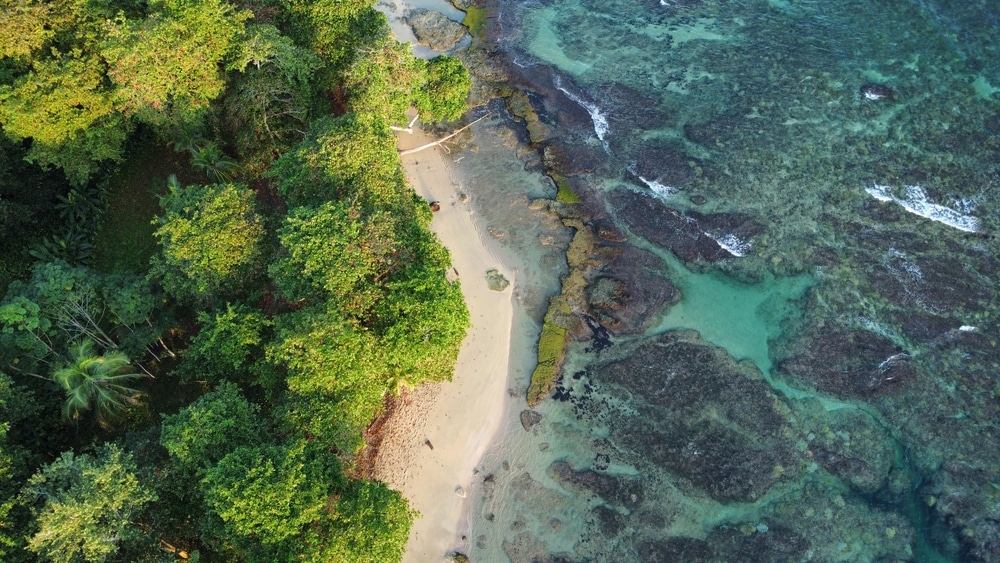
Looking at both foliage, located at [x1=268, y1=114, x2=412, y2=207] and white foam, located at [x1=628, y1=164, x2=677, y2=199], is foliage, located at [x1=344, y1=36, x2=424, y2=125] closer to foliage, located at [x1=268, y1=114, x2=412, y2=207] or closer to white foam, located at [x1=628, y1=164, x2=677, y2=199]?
foliage, located at [x1=268, y1=114, x2=412, y2=207]

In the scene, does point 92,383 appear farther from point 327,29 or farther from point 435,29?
point 435,29

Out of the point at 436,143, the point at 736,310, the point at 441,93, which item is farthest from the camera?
the point at 436,143

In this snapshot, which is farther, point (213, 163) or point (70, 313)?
point (213, 163)

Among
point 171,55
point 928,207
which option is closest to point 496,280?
point 171,55

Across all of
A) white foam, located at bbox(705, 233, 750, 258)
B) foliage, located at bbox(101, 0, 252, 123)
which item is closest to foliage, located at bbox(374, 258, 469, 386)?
white foam, located at bbox(705, 233, 750, 258)

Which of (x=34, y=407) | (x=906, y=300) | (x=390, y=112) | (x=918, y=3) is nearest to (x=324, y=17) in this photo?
(x=390, y=112)

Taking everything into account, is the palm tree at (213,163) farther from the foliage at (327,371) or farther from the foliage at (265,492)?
the foliage at (265,492)
